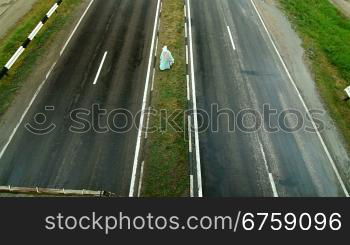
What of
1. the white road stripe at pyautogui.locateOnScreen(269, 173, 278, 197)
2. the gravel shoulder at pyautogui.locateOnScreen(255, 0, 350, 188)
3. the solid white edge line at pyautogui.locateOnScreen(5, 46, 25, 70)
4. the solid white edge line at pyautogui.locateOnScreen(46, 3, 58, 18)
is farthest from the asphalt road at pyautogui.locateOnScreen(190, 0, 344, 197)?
the solid white edge line at pyautogui.locateOnScreen(5, 46, 25, 70)

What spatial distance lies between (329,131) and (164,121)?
841cm

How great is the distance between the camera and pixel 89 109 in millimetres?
19844

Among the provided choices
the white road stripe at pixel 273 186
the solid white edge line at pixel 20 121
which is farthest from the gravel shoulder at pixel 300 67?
the solid white edge line at pixel 20 121

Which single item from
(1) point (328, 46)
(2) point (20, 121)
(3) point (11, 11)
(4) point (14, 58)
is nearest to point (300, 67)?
(1) point (328, 46)

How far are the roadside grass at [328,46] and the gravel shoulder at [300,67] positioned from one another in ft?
1.33

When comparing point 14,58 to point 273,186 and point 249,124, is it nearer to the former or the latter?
point 249,124

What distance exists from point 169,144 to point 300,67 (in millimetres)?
11286

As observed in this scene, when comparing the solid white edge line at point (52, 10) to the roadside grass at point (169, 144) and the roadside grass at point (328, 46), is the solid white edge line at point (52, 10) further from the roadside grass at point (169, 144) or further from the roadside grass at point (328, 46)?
the roadside grass at point (328, 46)

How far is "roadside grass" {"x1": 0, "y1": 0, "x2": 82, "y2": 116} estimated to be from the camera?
21.4m

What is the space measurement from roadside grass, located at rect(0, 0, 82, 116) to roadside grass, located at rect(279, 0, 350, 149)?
679 inches

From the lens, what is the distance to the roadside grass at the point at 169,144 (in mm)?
16062

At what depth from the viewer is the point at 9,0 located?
30859mm

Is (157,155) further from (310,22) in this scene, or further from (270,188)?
(310,22)

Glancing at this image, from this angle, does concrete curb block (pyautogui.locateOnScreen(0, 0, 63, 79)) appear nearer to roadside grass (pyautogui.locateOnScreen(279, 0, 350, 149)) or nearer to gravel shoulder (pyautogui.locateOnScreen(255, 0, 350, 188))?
gravel shoulder (pyautogui.locateOnScreen(255, 0, 350, 188))
